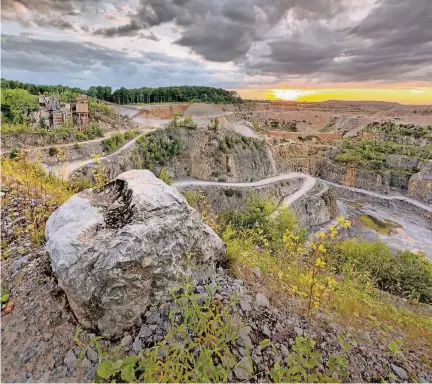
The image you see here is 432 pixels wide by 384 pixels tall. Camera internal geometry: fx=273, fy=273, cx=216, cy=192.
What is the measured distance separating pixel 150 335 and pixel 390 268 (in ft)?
54.0

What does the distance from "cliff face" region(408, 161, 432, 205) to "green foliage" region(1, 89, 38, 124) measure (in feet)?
175

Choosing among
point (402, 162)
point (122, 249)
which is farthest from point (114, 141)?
point (402, 162)

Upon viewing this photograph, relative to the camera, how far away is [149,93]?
74.7 m

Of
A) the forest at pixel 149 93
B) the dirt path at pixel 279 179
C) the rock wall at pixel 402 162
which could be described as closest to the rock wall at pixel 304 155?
the dirt path at pixel 279 179

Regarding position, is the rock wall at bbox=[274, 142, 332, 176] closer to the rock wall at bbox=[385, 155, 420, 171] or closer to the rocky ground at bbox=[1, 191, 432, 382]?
the rock wall at bbox=[385, 155, 420, 171]

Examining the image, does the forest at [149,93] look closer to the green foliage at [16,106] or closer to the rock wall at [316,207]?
the green foliage at [16,106]

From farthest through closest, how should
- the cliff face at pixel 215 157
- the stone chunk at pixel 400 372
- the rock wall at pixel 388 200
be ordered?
the rock wall at pixel 388 200
the cliff face at pixel 215 157
the stone chunk at pixel 400 372

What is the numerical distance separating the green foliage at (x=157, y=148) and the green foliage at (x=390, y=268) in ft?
67.6

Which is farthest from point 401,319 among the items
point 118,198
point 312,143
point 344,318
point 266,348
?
point 312,143

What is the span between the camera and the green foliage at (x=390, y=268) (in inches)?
528

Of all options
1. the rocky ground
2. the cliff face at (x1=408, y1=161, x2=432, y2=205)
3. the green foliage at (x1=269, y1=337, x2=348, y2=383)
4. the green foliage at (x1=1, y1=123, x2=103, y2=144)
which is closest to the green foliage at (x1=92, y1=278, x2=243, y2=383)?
the rocky ground

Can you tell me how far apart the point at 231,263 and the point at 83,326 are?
101 inches

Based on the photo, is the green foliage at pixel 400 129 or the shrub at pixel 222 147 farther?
the green foliage at pixel 400 129

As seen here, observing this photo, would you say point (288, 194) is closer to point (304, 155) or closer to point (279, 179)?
point (279, 179)
